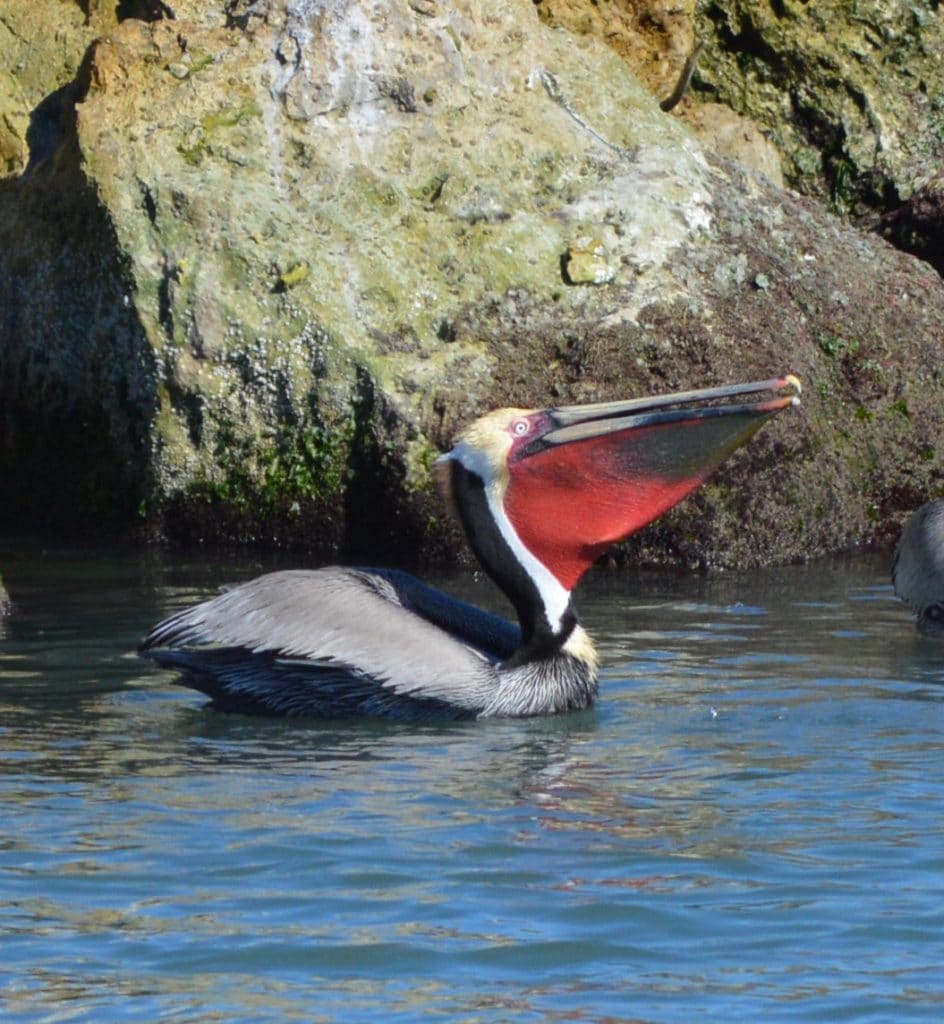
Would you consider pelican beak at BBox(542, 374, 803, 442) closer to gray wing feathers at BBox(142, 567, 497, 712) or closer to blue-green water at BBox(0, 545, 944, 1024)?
gray wing feathers at BBox(142, 567, 497, 712)

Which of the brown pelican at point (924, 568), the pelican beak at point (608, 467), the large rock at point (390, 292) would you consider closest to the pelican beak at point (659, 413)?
the pelican beak at point (608, 467)

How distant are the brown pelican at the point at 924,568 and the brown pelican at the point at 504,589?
7.24 ft

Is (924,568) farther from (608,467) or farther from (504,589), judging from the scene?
(504,589)

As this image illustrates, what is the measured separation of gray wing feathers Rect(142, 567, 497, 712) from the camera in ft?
22.7

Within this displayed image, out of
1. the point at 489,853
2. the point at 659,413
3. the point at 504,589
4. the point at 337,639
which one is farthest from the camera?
the point at 504,589

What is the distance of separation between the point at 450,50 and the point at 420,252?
1.35 meters

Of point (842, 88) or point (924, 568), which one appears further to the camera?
point (842, 88)

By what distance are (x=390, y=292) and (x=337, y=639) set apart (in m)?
4.29

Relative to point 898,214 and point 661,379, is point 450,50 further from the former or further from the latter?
point 898,214

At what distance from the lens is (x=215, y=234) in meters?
10.9

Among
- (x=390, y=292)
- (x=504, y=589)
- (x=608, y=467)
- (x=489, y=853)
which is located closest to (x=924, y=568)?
(x=608, y=467)

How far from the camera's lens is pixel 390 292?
430 inches

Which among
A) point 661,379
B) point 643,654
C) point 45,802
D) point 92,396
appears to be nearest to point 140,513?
point 92,396

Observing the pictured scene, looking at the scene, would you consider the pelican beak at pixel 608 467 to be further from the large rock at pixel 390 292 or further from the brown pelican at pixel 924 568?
the large rock at pixel 390 292
